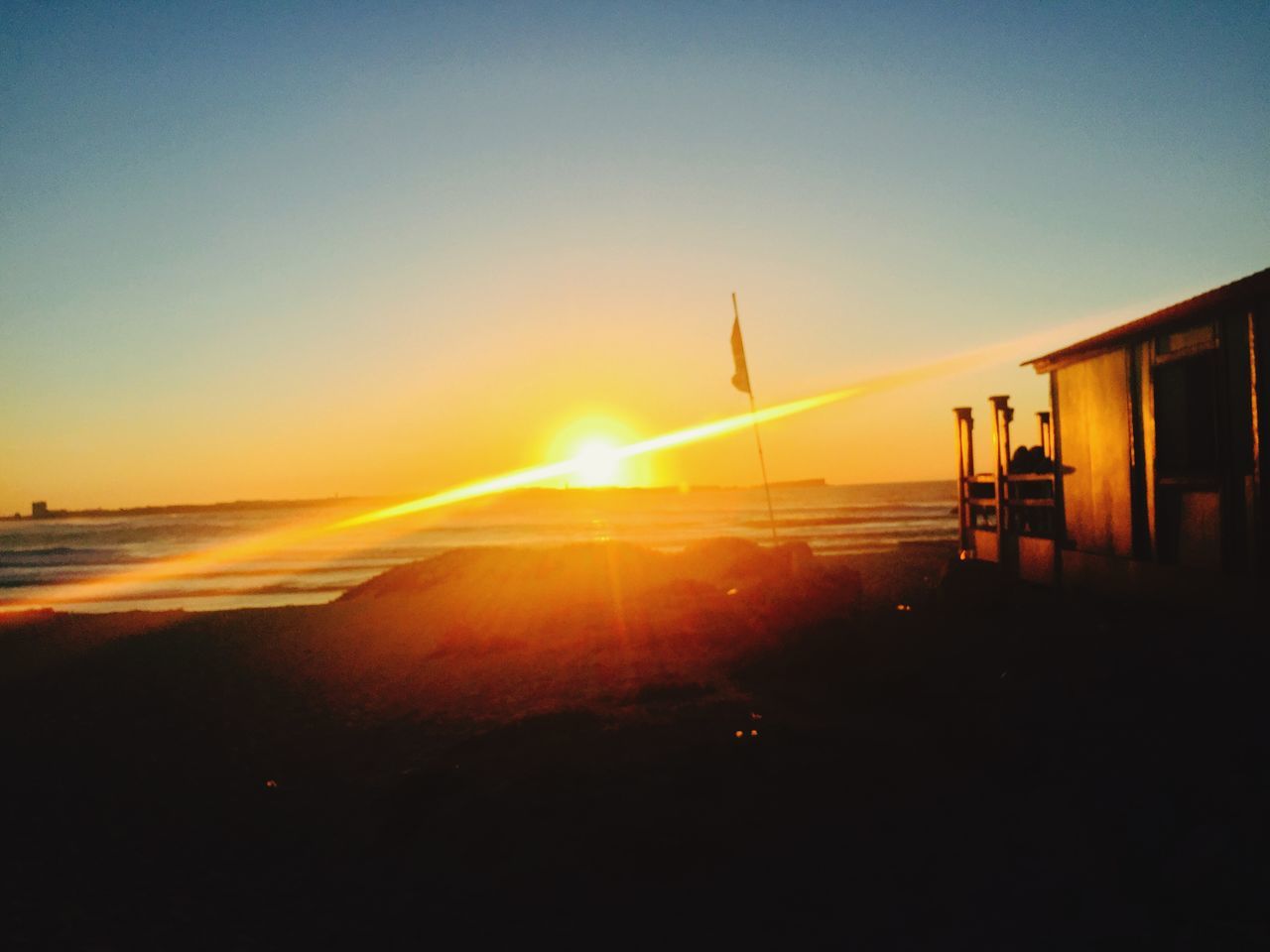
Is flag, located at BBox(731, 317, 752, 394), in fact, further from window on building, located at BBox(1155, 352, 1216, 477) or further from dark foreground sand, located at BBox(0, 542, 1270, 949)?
window on building, located at BBox(1155, 352, 1216, 477)

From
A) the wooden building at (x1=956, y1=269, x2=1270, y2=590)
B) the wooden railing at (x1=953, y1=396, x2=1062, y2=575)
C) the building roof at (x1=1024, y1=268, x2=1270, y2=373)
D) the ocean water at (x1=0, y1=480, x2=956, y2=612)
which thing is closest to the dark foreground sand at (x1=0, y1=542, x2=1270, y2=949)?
the wooden building at (x1=956, y1=269, x2=1270, y2=590)

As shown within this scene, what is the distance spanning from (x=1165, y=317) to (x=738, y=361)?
7.67m

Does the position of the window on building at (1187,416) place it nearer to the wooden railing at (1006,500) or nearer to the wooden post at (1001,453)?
the wooden railing at (1006,500)

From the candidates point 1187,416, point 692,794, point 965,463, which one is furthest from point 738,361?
point 692,794

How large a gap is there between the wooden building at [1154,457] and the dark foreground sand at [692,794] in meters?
0.78

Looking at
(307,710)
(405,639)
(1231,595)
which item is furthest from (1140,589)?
(405,639)

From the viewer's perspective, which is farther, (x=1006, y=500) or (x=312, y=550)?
(x=312, y=550)

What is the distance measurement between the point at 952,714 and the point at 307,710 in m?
7.72

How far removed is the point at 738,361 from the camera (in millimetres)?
15430

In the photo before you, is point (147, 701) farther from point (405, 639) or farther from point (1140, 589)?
point (1140, 589)

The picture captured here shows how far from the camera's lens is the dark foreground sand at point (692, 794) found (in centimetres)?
450

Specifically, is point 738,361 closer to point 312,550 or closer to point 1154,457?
point 1154,457

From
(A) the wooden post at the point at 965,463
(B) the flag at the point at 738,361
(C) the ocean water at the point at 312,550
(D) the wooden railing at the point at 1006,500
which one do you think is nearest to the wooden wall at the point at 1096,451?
(D) the wooden railing at the point at 1006,500

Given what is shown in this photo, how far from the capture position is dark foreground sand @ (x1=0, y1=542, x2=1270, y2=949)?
14.8 ft
